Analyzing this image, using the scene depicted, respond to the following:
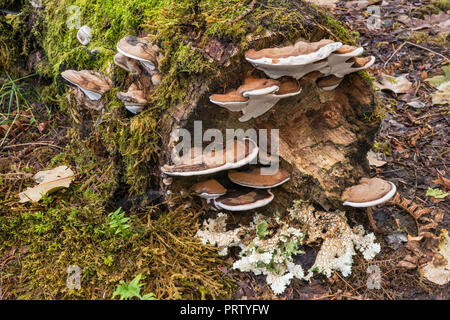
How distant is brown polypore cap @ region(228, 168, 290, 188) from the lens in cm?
331

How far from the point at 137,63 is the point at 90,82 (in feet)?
2.13

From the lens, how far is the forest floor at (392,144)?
335 cm

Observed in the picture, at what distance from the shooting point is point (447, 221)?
390 cm

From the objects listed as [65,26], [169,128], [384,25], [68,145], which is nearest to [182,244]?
[169,128]

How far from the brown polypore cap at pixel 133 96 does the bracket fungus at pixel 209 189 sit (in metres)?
1.05

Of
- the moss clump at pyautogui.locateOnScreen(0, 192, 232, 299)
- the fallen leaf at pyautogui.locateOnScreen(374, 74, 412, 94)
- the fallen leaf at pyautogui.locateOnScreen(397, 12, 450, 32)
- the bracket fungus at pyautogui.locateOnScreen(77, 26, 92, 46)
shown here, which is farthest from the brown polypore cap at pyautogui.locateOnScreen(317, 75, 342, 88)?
the fallen leaf at pyautogui.locateOnScreen(397, 12, 450, 32)

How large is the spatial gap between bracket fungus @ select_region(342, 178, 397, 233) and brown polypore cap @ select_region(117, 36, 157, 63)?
2.40 metres

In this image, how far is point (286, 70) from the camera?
3.08 m

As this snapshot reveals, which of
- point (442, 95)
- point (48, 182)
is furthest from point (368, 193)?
point (442, 95)

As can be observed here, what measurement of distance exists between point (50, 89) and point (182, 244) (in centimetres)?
378

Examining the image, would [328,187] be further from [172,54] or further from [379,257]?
[172,54]

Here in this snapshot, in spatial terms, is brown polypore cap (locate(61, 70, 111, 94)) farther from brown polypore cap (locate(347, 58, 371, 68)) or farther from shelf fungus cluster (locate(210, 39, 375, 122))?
brown polypore cap (locate(347, 58, 371, 68))

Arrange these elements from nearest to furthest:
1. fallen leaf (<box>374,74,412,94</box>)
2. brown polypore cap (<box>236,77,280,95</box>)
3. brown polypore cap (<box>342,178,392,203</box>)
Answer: brown polypore cap (<box>236,77,280,95</box>) → brown polypore cap (<box>342,178,392,203</box>) → fallen leaf (<box>374,74,412,94</box>)

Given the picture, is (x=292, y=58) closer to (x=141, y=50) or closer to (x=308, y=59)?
(x=308, y=59)
